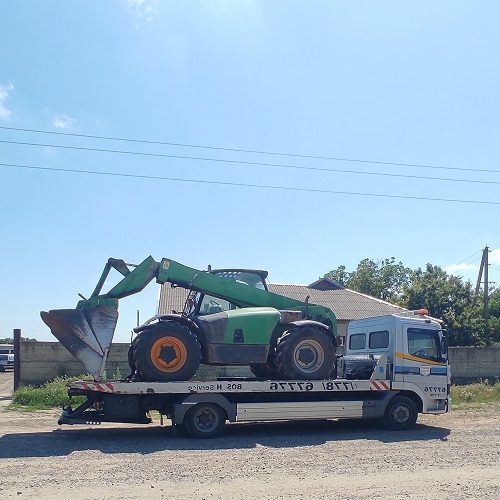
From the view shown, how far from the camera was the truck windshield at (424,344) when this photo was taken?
48.4 ft

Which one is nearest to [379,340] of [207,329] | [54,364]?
[207,329]

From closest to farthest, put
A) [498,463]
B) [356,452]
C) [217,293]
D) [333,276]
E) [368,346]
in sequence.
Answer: [498,463] < [356,452] < [217,293] < [368,346] < [333,276]

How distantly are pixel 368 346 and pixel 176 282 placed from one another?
4844 millimetres

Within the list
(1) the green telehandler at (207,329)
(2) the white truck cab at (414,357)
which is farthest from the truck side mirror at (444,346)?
(1) the green telehandler at (207,329)

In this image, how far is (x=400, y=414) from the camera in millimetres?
14570

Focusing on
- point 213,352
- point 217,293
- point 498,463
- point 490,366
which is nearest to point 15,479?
point 213,352

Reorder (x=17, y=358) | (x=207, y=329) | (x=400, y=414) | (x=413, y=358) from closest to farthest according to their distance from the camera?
(x=207, y=329), (x=400, y=414), (x=413, y=358), (x=17, y=358)

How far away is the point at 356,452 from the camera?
1150cm

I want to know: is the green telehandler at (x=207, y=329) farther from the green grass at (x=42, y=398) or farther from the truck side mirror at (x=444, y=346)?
the green grass at (x=42, y=398)

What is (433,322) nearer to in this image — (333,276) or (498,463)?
(498,463)

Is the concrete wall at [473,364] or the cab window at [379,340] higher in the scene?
the cab window at [379,340]

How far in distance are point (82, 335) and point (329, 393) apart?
5.28 metres

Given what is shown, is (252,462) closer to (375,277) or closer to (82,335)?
(82,335)

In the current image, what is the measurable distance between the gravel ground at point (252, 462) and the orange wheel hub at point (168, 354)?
1389mm
